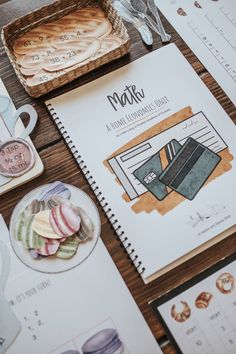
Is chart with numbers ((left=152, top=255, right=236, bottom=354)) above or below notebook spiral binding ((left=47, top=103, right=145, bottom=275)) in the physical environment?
below

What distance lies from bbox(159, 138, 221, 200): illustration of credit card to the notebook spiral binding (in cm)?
9

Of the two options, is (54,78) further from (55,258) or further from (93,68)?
(55,258)

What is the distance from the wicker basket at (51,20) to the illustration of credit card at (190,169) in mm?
198

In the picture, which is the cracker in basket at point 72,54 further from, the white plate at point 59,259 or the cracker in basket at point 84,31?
the white plate at point 59,259

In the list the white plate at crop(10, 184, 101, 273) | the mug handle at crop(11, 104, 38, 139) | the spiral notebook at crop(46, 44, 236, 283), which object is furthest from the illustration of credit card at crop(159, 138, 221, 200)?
the mug handle at crop(11, 104, 38, 139)

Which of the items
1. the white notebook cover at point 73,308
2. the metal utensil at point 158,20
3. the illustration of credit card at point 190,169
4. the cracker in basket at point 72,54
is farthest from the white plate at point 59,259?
the metal utensil at point 158,20

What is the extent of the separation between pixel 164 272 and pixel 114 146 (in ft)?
0.69

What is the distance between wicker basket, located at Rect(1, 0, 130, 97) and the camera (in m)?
0.73

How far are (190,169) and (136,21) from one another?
304 millimetres

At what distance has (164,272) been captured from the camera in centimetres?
64

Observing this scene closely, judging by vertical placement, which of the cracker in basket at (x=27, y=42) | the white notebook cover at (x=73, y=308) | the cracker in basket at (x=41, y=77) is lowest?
the white notebook cover at (x=73, y=308)

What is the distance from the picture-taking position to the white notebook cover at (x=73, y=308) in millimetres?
601

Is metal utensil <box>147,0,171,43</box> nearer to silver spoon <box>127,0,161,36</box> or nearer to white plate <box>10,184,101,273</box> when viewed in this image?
silver spoon <box>127,0,161,36</box>

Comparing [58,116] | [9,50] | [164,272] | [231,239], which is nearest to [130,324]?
[164,272]
